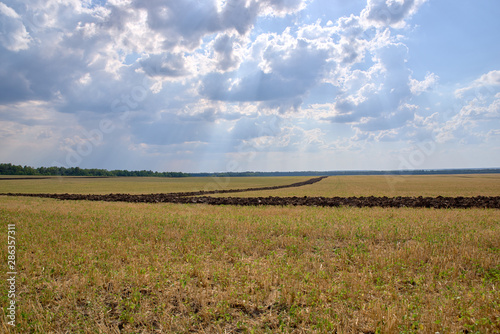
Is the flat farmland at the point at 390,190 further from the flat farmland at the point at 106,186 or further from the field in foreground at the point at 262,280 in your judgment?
the field in foreground at the point at 262,280

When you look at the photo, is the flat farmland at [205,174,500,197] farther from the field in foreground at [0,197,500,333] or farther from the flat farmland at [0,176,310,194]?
the field in foreground at [0,197,500,333]

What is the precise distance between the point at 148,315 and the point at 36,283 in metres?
3.73

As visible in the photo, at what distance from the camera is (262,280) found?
25.0ft

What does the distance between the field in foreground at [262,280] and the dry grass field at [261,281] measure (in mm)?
32

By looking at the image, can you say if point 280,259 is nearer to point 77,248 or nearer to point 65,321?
point 65,321

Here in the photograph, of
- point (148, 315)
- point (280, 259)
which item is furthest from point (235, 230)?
point (148, 315)

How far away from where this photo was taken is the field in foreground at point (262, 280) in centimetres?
588

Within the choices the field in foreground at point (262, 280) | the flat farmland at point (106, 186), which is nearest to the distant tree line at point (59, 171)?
the flat farmland at point (106, 186)

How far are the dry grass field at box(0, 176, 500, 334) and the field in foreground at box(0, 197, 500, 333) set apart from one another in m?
0.03

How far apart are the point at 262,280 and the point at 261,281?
58 millimetres

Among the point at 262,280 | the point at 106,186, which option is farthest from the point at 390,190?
the point at 106,186

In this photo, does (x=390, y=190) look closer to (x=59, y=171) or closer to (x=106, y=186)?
(x=106, y=186)

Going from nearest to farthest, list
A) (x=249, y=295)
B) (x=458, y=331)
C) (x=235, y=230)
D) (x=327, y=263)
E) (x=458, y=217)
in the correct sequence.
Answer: (x=458, y=331) < (x=249, y=295) < (x=327, y=263) < (x=235, y=230) < (x=458, y=217)

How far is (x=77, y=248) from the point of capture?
1073cm
